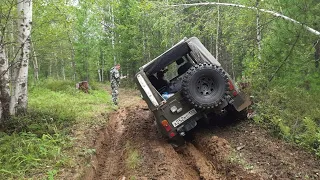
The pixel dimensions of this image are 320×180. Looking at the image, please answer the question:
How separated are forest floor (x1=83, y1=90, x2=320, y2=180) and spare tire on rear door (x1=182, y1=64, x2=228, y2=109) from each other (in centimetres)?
82

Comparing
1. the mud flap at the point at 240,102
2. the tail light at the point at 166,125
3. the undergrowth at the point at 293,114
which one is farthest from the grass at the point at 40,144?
the undergrowth at the point at 293,114

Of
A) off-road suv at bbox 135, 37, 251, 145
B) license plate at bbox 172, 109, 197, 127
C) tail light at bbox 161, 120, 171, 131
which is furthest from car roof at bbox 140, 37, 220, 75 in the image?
tail light at bbox 161, 120, 171, 131

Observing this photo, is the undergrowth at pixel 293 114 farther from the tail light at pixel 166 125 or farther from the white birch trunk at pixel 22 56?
the white birch trunk at pixel 22 56

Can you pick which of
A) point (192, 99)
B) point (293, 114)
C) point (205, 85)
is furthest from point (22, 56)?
point (293, 114)

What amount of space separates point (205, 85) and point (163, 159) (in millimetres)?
1919

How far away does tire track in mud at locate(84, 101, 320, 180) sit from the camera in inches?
205

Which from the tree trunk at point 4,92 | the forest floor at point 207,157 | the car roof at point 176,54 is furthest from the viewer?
the tree trunk at point 4,92

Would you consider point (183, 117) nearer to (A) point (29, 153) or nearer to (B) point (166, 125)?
(B) point (166, 125)

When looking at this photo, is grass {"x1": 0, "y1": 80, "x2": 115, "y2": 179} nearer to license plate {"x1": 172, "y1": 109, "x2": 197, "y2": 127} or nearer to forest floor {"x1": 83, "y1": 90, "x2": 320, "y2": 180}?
forest floor {"x1": 83, "y1": 90, "x2": 320, "y2": 180}

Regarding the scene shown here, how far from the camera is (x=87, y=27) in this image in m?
29.5

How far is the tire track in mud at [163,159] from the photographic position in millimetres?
5199

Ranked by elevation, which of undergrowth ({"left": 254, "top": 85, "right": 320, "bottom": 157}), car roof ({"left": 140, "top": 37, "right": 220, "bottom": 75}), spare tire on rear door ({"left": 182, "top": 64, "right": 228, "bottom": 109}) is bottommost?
undergrowth ({"left": 254, "top": 85, "right": 320, "bottom": 157})

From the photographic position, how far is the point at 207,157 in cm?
612

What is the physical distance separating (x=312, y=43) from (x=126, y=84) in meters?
20.5
